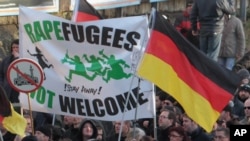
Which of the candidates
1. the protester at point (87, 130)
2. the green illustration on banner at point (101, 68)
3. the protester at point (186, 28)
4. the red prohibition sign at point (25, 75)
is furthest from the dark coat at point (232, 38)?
the red prohibition sign at point (25, 75)

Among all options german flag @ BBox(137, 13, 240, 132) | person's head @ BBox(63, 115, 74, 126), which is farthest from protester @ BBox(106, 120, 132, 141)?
german flag @ BBox(137, 13, 240, 132)

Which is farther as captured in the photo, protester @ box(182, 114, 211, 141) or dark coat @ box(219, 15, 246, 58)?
dark coat @ box(219, 15, 246, 58)

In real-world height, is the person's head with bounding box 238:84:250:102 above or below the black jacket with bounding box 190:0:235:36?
below

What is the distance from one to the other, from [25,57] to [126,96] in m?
1.32

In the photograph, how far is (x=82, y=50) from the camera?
10969 millimetres

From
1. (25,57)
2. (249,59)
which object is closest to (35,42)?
(25,57)

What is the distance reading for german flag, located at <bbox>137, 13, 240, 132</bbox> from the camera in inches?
388

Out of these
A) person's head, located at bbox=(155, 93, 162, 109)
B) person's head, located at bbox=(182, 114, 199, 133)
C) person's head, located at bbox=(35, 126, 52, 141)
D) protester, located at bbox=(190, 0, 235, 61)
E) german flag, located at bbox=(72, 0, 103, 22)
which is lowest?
person's head, located at bbox=(155, 93, 162, 109)

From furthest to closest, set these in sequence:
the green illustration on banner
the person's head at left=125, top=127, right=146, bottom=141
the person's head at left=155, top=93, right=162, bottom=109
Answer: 1. the person's head at left=155, top=93, right=162, bottom=109
2. the green illustration on banner
3. the person's head at left=125, top=127, right=146, bottom=141

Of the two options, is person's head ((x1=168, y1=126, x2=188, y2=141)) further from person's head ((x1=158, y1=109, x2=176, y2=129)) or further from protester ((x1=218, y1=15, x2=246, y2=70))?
protester ((x1=218, y1=15, x2=246, y2=70))

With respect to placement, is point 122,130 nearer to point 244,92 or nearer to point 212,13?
point 244,92

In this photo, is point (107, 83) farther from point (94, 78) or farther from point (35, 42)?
point (35, 42)

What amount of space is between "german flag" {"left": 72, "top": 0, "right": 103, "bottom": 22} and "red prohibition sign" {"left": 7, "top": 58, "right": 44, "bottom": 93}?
1.90 meters

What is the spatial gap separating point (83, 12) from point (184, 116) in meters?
1.84
